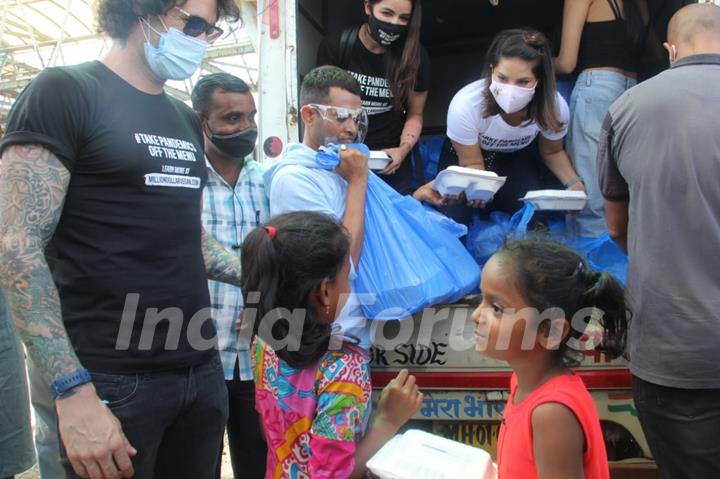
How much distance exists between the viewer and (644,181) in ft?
5.31

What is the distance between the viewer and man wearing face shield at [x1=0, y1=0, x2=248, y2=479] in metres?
1.18

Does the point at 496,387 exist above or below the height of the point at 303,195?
below

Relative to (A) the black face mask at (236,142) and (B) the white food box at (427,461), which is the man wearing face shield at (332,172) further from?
(B) the white food box at (427,461)

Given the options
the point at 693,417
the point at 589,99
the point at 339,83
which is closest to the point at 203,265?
the point at 339,83

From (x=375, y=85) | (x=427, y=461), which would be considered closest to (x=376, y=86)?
(x=375, y=85)

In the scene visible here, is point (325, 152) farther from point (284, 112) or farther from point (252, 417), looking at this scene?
point (252, 417)

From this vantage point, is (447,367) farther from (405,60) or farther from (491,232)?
(405,60)

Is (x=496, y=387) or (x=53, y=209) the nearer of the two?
(x=53, y=209)

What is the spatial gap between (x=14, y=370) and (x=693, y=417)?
8.01ft

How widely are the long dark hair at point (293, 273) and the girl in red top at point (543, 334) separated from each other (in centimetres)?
42

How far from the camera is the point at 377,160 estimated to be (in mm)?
2566

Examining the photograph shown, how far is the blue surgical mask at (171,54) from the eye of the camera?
5.01ft

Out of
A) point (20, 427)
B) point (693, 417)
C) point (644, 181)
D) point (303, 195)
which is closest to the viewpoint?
point (693, 417)

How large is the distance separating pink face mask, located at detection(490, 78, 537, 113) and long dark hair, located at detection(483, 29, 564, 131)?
58 millimetres
